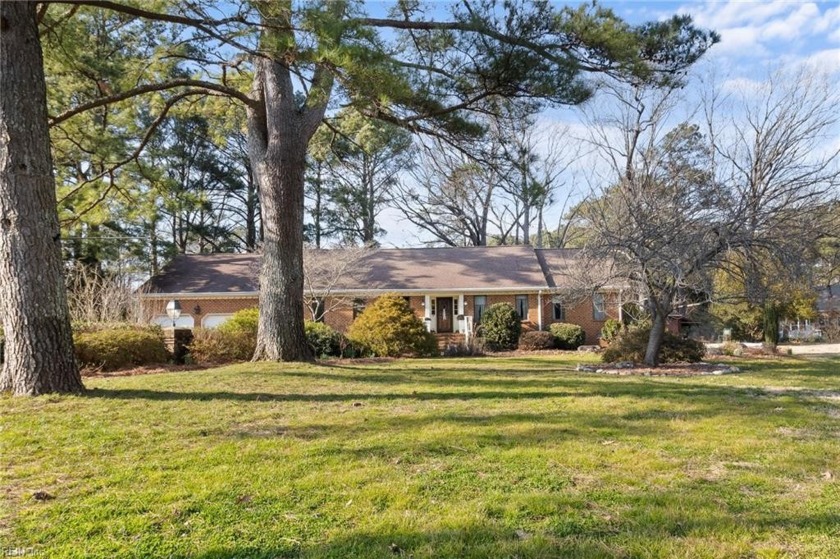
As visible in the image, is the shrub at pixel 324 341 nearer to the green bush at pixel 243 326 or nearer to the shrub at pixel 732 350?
the green bush at pixel 243 326

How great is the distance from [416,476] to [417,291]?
19156 mm

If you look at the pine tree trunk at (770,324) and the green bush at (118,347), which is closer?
the green bush at (118,347)

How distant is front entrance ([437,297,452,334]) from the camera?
23734 mm

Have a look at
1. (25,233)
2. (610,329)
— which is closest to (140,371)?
(25,233)

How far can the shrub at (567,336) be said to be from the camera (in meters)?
20.7

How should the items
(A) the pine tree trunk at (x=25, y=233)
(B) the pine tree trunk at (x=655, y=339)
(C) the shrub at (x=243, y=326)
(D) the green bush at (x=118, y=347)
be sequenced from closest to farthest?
(A) the pine tree trunk at (x=25, y=233)
(D) the green bush at (x=118, y=347)
(B) the pine tree trunk at (x=655, y=339)
(C) the shrub at (x=243, y=326)

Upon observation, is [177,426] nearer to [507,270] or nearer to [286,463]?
[286,463]

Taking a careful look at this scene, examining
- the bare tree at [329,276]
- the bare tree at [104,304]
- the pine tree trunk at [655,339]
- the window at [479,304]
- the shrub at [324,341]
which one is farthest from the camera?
the window at [479,304]

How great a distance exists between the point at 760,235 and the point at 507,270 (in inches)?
539

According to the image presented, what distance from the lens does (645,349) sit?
13.0m

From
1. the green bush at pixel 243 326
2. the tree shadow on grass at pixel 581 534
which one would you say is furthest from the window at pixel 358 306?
the tree shadow on grass at pixel 581 534

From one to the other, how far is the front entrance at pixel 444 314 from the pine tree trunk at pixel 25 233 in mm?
17977

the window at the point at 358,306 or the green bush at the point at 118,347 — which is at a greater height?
the window at the point at 358,306

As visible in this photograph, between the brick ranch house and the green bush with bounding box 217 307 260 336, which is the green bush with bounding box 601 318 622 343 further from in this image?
the green bush with bounding box 217 307 260 336
